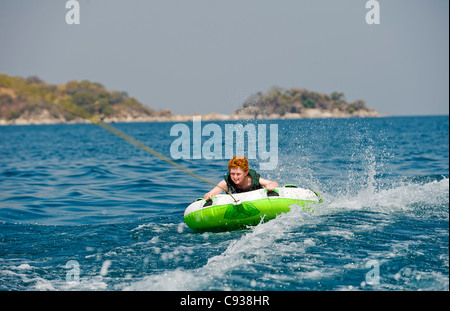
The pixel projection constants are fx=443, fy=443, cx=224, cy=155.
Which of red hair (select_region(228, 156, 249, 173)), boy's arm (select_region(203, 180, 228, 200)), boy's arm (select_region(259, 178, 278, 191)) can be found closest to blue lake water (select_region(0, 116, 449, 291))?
boy's arm (select_region(259, 178, 278, 191))

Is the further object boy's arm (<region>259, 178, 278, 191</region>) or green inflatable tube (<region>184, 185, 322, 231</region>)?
boy's arm (<region>259, 178, 278, 191</region>)

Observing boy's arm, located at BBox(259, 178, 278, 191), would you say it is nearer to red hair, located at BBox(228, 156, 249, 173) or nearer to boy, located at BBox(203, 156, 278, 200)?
boy, located at BBox(203, 156, 278, 200)

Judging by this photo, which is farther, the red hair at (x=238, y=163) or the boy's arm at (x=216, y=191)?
the boy's arm at (x=216, y=191)

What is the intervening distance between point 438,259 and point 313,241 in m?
1.90

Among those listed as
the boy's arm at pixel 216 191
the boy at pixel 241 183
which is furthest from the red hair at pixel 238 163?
the boy's arm at pixel 216 191

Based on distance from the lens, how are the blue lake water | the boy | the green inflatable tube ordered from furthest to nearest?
1. the boy
2. the green inflatable tube
3. the blue lake water

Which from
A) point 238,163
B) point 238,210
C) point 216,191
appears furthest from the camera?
point 216,191

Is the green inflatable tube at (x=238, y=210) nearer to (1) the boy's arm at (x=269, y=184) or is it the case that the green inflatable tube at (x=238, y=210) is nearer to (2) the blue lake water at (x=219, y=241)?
(1) the boy's arm at (x=269, y=184)

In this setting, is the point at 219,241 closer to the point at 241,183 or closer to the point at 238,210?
the point at 238,210

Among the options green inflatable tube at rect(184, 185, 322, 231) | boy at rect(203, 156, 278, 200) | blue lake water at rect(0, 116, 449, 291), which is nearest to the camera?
blue lake water at rect(0, 116, 449, 291)

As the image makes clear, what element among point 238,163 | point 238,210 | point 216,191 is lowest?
point 238,210

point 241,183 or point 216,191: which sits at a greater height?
point 241,183

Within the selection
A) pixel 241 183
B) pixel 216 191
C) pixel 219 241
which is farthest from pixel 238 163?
pixel 219 241
